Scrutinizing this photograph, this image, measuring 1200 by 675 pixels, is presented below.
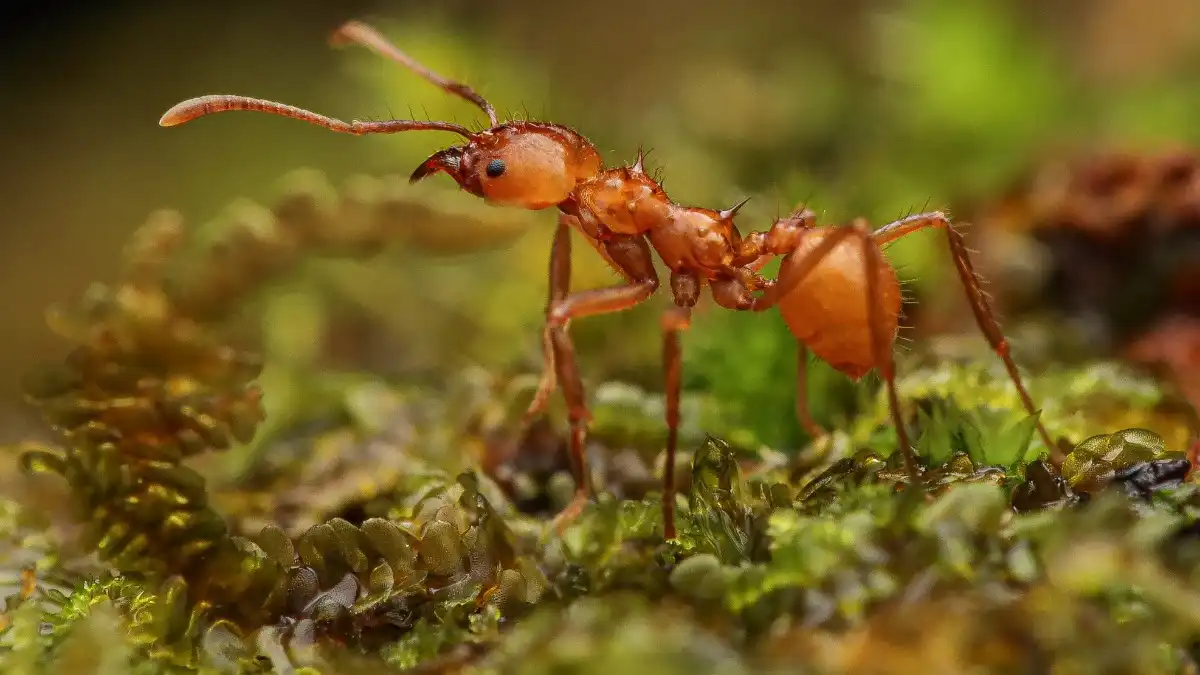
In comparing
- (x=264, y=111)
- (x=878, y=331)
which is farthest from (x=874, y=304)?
(x=264, y=111)

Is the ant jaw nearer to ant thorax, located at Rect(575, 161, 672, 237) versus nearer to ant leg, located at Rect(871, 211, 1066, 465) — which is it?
ant thorax, located at Rect(575, 161, 672, 237)

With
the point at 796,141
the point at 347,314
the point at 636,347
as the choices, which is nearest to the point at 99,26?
the point at 347,314

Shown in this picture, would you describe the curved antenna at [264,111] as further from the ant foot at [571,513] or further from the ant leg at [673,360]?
the ant foot at [571,513]

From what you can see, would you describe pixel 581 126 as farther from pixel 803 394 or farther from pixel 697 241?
pixel 803 394

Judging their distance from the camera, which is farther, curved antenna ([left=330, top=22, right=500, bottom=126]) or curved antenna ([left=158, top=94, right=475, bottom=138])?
curved antenna ([left=330, top=22, right=500, bottom=126])

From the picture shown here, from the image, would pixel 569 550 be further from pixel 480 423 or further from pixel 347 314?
pixel 347 314

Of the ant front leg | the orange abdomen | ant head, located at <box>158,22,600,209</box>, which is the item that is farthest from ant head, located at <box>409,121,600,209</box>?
the orange abdomen

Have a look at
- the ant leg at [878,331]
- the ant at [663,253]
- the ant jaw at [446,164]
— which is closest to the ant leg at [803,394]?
the ant at [663,253]

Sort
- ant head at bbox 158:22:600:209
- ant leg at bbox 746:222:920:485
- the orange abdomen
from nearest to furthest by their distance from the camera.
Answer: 1. ant leg at bbox 746:222:920:485
2. the orange abdomen
3. ant head at bbox 158:22:600:209
